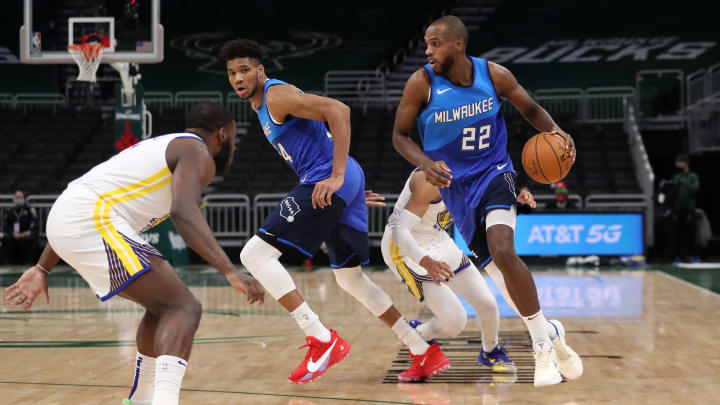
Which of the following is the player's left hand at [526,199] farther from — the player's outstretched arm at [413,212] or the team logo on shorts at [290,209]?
the team logo on shorts at [290,209]

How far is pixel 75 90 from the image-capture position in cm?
2297

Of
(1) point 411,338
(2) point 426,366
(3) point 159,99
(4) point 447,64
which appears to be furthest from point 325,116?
(3) point 159,99

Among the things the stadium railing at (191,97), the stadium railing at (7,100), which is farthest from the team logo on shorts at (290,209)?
the stadium railing at (7,100)

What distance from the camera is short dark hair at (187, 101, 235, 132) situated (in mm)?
3881

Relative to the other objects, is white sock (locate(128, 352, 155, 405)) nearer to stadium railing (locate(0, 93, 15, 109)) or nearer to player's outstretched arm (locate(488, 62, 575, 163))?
player's outstretched arm (locate(488, 62, 575, 163))

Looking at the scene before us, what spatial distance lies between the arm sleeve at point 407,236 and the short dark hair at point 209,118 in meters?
1.71

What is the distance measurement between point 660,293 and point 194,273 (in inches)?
292

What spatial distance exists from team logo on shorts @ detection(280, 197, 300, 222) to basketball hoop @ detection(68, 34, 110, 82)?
8374 millimetres

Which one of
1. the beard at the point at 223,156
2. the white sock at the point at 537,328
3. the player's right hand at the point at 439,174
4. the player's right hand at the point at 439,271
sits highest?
the beard at the point at 223,156

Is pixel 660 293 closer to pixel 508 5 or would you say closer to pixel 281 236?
pixel 281 236

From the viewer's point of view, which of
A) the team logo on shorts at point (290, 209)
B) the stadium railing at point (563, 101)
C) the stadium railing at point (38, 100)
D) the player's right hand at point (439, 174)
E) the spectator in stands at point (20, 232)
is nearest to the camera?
the player's right hand at point (439, 174)

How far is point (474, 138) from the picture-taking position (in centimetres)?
503

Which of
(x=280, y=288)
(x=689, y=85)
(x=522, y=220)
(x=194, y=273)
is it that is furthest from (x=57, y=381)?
(x=689, y=85)

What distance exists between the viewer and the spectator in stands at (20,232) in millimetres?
15594
